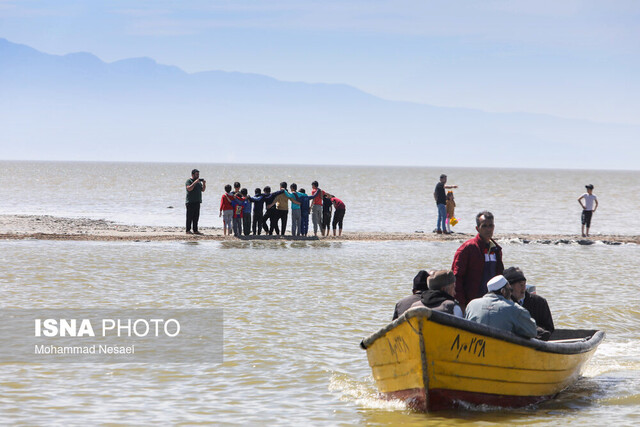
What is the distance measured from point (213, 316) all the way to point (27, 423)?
5.77m

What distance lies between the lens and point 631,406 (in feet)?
30.3

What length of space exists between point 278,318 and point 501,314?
5941 mm

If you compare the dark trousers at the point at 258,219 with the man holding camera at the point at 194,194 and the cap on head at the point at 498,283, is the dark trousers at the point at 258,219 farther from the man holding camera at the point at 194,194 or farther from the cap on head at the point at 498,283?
the cap on head at the point at 498,283

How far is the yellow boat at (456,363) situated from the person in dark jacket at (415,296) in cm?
36

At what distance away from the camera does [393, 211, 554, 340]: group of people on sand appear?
333 inches

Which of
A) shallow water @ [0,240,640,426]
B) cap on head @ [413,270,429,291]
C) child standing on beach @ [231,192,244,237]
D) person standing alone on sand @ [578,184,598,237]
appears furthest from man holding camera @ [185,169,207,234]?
cap on head @ [413,270,429,291]

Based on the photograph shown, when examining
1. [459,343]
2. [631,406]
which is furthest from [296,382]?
[631,406]

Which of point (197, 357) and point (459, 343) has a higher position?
point (459, 343)

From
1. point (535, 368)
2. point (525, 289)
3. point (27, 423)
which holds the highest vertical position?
point (525, 289)

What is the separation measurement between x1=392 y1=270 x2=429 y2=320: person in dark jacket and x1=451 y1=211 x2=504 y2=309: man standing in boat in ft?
2.26

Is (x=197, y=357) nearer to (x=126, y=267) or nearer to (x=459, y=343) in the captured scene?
(x=459, y=343)

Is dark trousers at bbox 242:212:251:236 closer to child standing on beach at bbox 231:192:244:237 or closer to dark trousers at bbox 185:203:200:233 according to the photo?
child standing on beach at bbox 231:192:244:237

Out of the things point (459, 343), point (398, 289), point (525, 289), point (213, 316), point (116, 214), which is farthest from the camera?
point (116, 214)

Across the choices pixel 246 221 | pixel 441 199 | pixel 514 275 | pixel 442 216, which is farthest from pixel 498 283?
pixel 442 216
